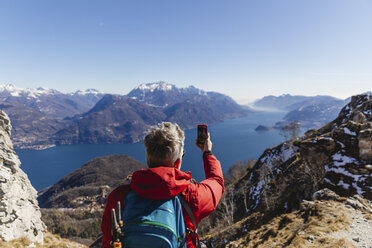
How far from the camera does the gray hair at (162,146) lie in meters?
2.59

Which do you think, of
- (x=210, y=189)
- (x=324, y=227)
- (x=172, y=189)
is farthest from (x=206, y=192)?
(x=324, y=227)

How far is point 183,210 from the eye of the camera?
2.50 m

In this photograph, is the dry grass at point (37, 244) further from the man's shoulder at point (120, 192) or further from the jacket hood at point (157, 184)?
the jacket hood at point (157, 184)

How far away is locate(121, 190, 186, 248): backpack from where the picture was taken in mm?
2086

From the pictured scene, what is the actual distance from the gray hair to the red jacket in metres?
0.27

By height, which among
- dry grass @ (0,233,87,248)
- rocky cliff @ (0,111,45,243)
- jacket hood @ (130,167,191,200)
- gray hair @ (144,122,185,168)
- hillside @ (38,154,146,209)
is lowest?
hillside @ (38,154,146,209)

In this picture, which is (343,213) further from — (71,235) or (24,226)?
(71,235)

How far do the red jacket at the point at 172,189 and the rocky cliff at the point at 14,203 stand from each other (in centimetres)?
1532

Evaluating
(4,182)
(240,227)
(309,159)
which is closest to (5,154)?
(4,182)

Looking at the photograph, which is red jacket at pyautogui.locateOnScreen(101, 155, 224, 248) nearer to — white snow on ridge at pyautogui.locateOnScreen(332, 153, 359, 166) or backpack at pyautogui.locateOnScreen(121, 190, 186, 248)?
backpack at pyautogui.locateOnScreen(121, 190, 186, 248)

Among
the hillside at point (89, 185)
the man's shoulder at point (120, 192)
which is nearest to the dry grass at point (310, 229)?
the man's shoulder at point (120, 192)

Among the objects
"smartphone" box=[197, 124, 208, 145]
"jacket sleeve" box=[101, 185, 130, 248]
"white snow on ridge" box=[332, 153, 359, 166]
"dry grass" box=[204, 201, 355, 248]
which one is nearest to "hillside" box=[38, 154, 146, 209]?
"white snow on ridge" box=[332, 153, 359, 166]

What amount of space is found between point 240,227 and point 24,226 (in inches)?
794

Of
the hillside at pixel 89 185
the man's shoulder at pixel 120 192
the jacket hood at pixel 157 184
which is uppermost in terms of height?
the jacket hood at pixel 157 184
